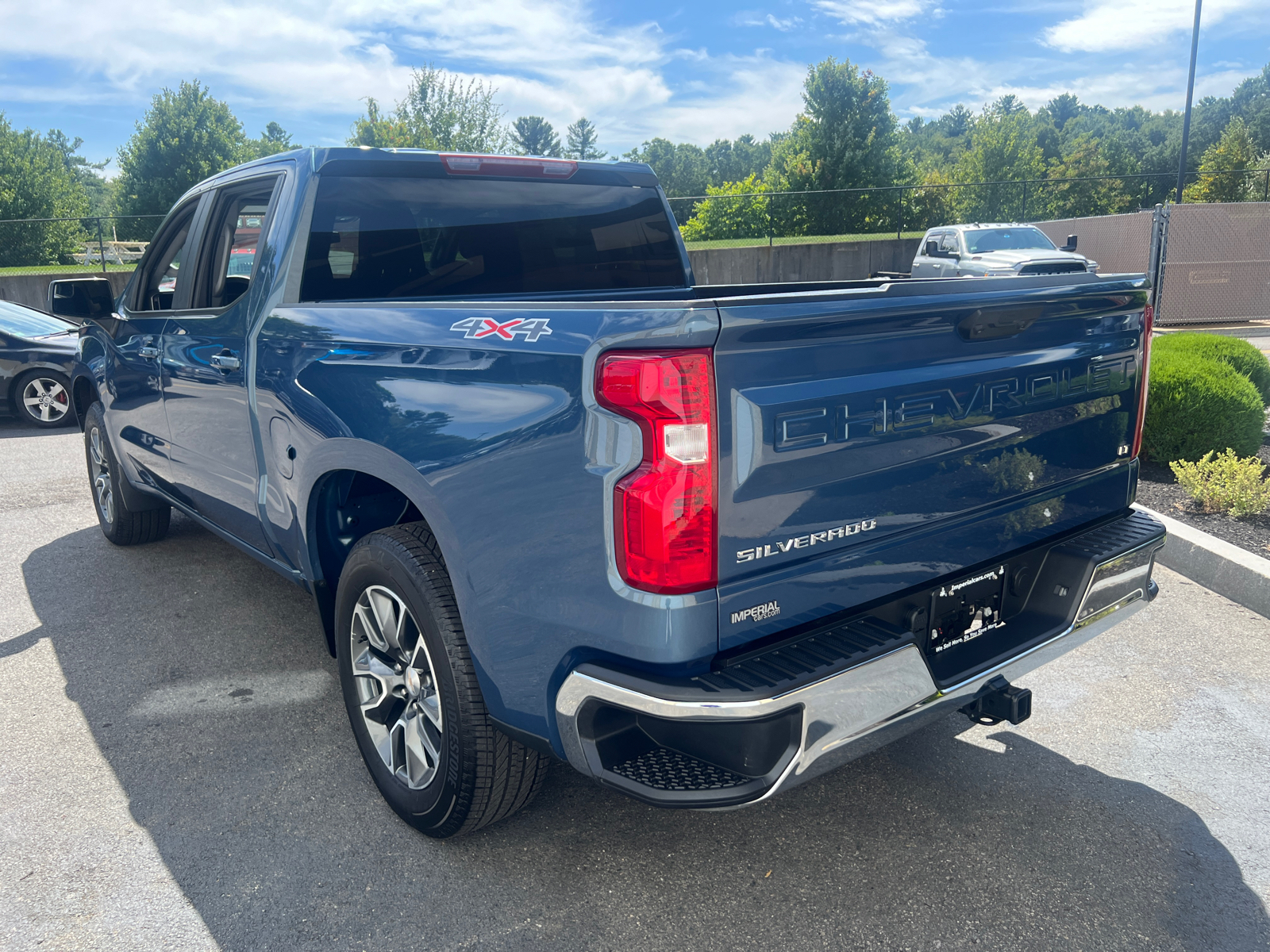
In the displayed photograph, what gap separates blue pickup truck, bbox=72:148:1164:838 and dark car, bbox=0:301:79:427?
8.21 metres

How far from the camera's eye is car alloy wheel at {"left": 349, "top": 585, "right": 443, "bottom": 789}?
9.12 ft

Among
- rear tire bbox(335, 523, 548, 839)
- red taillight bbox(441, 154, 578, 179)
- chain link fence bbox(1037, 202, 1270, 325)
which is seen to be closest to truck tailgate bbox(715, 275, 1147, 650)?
rear tire bbox(335, 523, 548, 839)

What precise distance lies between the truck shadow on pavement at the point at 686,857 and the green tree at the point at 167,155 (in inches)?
2194

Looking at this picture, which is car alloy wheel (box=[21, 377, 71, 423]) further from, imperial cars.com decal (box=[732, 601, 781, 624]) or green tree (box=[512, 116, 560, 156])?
green tree (box=[512, 116, 560, 156])

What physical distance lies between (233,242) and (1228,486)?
216 inches

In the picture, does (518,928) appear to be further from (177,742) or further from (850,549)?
(177,742)

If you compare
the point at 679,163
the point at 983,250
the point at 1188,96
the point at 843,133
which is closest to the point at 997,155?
the point at 843,133

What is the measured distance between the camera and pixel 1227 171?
31172 mm

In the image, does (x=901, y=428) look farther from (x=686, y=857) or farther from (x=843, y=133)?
(x=843, y=133)

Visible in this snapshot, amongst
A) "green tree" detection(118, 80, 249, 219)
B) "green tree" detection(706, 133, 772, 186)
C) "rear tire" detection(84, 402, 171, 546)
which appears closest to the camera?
"rear tire" detection(84, 402, 171, 546)

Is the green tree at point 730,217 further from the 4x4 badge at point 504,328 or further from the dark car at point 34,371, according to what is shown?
the 4x4 badge at point 504,328

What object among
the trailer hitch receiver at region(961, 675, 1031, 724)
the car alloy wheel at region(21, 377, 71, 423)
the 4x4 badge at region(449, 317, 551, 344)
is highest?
the 4x4 badge at region(449, 317, 551, 344)

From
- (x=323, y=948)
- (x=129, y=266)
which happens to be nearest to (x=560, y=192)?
(x=323, y=948)

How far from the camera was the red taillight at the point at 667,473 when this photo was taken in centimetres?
194
